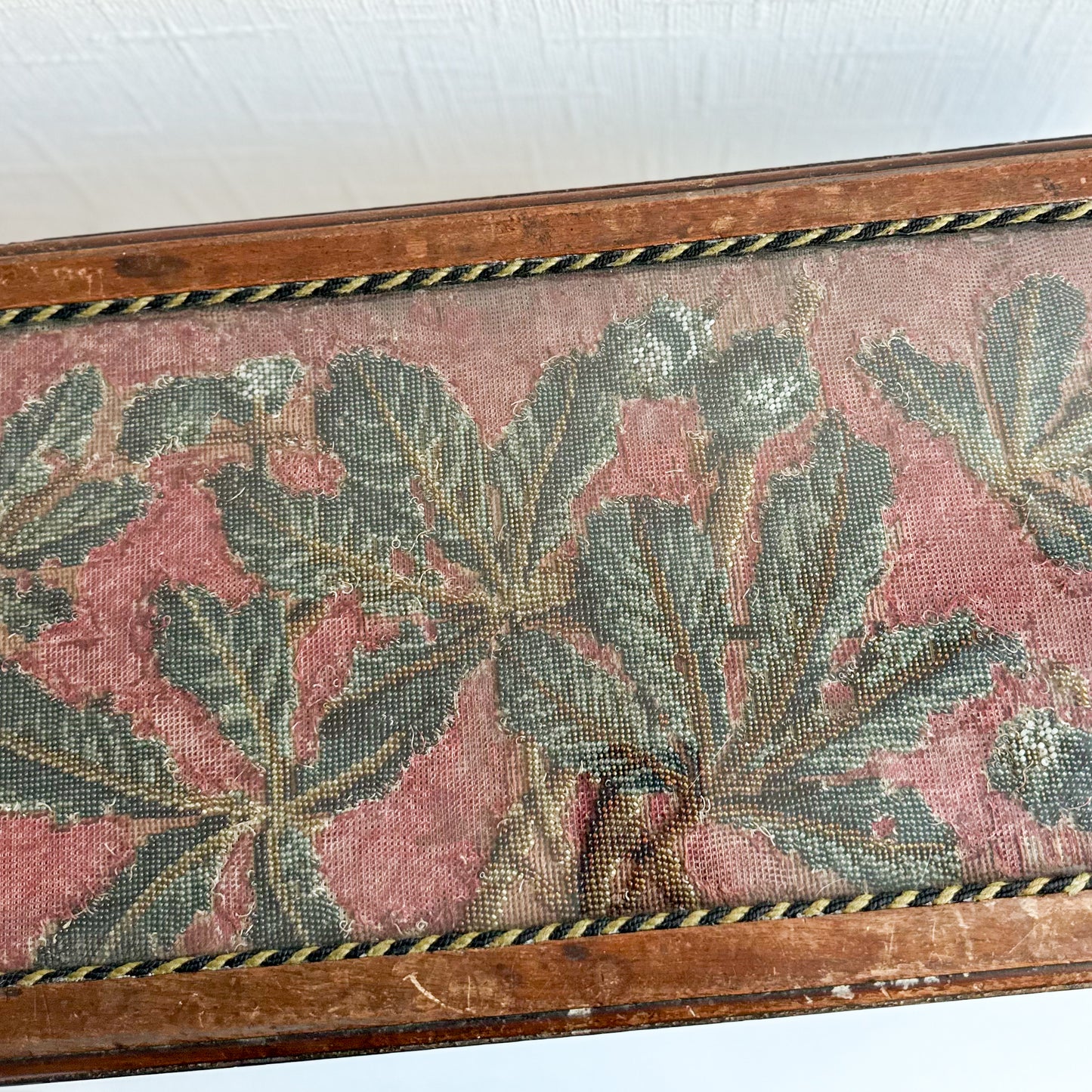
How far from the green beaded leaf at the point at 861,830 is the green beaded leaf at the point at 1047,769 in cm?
4

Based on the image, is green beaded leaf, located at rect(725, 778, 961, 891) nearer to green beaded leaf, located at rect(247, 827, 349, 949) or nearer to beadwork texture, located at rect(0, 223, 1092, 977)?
beadwork texture, located at rect(0, 223, 1092, 977)

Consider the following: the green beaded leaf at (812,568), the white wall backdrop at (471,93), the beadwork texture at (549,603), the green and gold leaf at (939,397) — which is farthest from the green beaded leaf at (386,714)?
the white wall backdrop at (471,93)

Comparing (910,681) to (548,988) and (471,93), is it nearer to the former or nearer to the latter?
(548,988)

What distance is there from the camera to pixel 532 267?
59 centimetres

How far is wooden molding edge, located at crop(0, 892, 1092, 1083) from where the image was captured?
0.50m

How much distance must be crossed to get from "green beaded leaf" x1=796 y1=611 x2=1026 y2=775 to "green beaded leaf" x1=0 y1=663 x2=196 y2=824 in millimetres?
348

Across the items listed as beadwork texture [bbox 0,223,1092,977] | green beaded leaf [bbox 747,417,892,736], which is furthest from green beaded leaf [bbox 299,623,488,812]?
green beaded leaf [bbox 747,417,892,736]

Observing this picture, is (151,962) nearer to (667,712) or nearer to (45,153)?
(667,712)

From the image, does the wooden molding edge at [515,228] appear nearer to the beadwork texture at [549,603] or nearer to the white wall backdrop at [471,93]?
the beadwork texture at [549,603]

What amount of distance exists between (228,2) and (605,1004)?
736mm

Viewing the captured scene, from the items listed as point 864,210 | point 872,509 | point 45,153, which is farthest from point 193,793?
point 45,153

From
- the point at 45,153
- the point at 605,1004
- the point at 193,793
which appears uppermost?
the point at 45,153

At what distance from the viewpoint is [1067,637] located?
527 millimetres

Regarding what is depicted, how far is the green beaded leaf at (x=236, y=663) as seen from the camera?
21.3 inches
